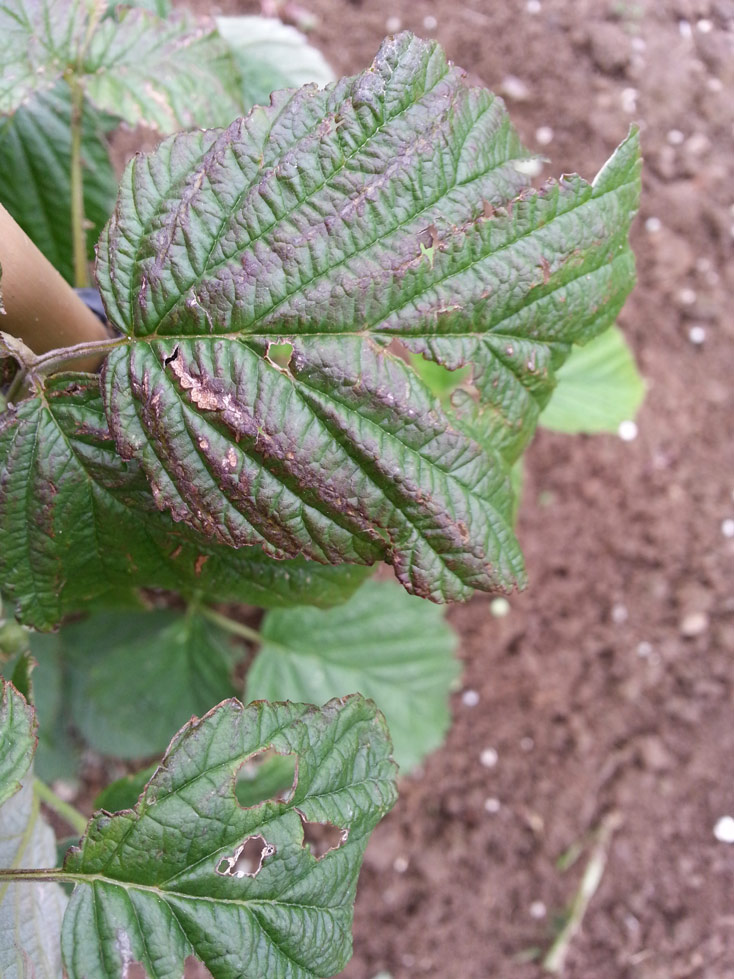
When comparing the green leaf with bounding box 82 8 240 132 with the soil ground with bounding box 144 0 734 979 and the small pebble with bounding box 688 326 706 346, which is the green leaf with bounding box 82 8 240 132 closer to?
the soil ground with bounding box 144 0 734 979

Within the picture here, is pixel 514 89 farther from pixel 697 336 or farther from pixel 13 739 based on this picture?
pixel 13 739

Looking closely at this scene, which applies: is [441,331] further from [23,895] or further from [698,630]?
[698,630]

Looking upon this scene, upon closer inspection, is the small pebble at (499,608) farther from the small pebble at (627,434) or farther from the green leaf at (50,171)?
the green leaf at (50,171)

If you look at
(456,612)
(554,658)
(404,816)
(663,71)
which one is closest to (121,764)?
(404,816)

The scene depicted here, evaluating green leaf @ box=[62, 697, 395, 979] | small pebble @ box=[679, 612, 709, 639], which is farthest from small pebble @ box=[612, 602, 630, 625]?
green leaf @ box=[62, 697, 395, 979]

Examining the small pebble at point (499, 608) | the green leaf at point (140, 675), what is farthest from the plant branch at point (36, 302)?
the small pebble at point (499, 608)

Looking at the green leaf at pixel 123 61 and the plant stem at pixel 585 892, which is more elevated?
the green leaf at pixel 123 61
